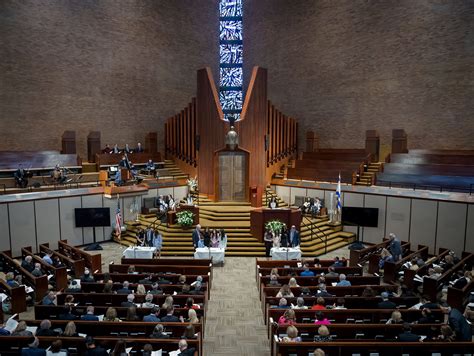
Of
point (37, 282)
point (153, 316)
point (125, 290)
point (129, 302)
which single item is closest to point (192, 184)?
point (37, 282)

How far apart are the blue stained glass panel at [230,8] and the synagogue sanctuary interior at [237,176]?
0.31 feet

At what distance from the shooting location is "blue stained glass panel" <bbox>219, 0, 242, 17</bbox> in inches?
1051

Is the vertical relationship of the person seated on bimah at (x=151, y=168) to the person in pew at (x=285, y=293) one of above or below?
above

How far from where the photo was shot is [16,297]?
Result: 9.75 m

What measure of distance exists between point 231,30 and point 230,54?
1569 mm

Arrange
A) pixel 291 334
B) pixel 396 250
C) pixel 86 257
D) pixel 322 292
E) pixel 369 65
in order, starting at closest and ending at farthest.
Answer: pixel 291 334 → pixel 322 292 → pixel 396 250 → pixel 86 257 → pixel 369 65

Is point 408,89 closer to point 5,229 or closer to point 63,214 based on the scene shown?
point 63,214

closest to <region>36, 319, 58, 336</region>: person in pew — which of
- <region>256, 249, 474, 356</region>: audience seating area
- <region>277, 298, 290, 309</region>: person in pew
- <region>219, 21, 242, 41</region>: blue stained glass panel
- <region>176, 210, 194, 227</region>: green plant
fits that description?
<region>256, 249, 474, 356</region>: audience seating area

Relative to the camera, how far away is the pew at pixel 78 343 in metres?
6.47

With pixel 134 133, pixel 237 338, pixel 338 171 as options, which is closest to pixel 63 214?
pixel 134 133

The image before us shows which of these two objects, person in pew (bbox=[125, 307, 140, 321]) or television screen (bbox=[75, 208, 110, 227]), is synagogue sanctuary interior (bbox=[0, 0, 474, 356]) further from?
person in pew (bbox=[125, 307, 140, 321])

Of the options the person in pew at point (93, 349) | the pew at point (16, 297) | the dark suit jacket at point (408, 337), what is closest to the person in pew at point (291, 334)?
the dark suit jacket at point (408, 337)

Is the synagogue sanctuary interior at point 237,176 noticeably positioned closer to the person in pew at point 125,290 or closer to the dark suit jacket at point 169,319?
the dark suit jacket at point 169,319

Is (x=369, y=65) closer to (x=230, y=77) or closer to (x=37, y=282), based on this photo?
(x=230, y=77)
